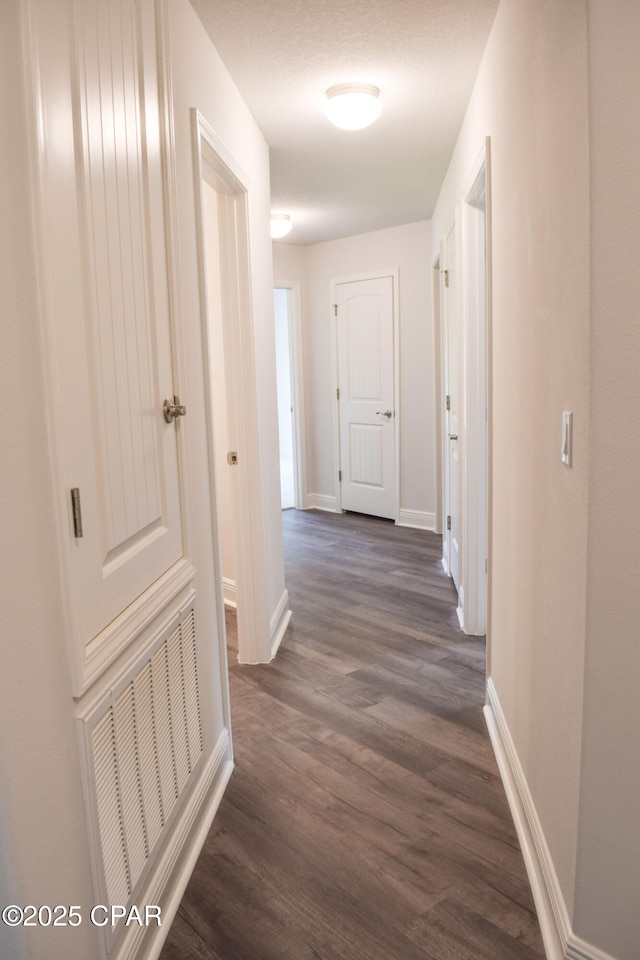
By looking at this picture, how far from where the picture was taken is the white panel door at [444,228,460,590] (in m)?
4.02

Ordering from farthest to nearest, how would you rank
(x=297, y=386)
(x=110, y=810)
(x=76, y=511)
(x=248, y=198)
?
(x=297, y=386), (x=248, y=198), (x=110, y=810), (x=76, y=511)

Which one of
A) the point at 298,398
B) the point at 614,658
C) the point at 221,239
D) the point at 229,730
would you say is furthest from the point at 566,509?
the point at 298,398

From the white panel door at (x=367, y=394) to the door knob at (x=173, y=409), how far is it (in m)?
4.26

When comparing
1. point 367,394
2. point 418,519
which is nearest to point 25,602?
point 418,519

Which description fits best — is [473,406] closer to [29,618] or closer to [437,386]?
[437,386]

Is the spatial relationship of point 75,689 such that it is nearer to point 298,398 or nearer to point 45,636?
point 45,636

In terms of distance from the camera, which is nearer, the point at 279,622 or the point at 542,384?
the point at 542,384

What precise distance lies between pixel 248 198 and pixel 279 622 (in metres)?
2.00

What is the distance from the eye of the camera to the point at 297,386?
6734 mm

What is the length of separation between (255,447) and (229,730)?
1.20 meters

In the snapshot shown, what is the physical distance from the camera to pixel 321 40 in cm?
243

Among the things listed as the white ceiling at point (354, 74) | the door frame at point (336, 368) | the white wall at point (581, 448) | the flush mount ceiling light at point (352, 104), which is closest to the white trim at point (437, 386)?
the door frame at point (336, 368)

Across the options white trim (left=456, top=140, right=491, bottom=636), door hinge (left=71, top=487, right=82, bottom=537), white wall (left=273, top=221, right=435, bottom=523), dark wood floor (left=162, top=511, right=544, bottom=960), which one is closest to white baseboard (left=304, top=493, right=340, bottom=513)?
white wall (left=273, top=221, right=435, bottom=523)

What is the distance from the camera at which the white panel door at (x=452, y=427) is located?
4023mm
